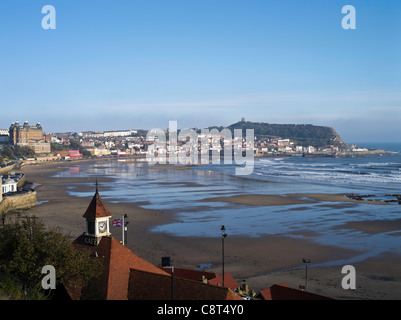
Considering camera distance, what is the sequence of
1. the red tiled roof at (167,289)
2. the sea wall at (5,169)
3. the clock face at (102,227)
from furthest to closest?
1. the sea wall at (5,169)
2. the clock face at (102,227)
3. the red tiled roof at (167,289)

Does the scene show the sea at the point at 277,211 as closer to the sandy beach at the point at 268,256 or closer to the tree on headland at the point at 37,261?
the sandy beach at the point at 268,256

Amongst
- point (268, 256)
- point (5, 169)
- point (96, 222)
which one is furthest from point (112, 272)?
point (5, 169)

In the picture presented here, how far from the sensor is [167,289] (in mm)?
10062

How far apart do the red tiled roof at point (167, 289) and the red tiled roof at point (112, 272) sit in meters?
0.23

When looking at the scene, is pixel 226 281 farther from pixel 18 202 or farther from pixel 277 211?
pixel 18 202

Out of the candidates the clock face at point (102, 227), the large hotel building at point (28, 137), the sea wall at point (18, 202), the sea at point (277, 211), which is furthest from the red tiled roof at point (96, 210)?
the large hotel building at point (28, 137)

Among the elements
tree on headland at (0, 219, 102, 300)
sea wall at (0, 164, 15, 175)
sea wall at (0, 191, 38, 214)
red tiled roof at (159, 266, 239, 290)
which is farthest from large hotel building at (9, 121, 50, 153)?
tree on headland at (0, 219, 102, 300)

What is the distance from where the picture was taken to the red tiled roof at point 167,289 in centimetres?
949

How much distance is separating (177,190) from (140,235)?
2380cm

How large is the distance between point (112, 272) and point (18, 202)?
29.5 meters

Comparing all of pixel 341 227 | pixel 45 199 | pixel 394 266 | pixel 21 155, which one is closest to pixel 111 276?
pixel 394 266

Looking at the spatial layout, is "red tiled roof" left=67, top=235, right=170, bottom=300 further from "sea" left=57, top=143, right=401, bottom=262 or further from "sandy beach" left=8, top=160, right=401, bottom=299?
"sea" left=57, top=143, right=401, bottom=262

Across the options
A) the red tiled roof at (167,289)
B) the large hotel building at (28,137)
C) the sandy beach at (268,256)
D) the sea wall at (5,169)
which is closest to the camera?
the red tiled roof at (167,289)
